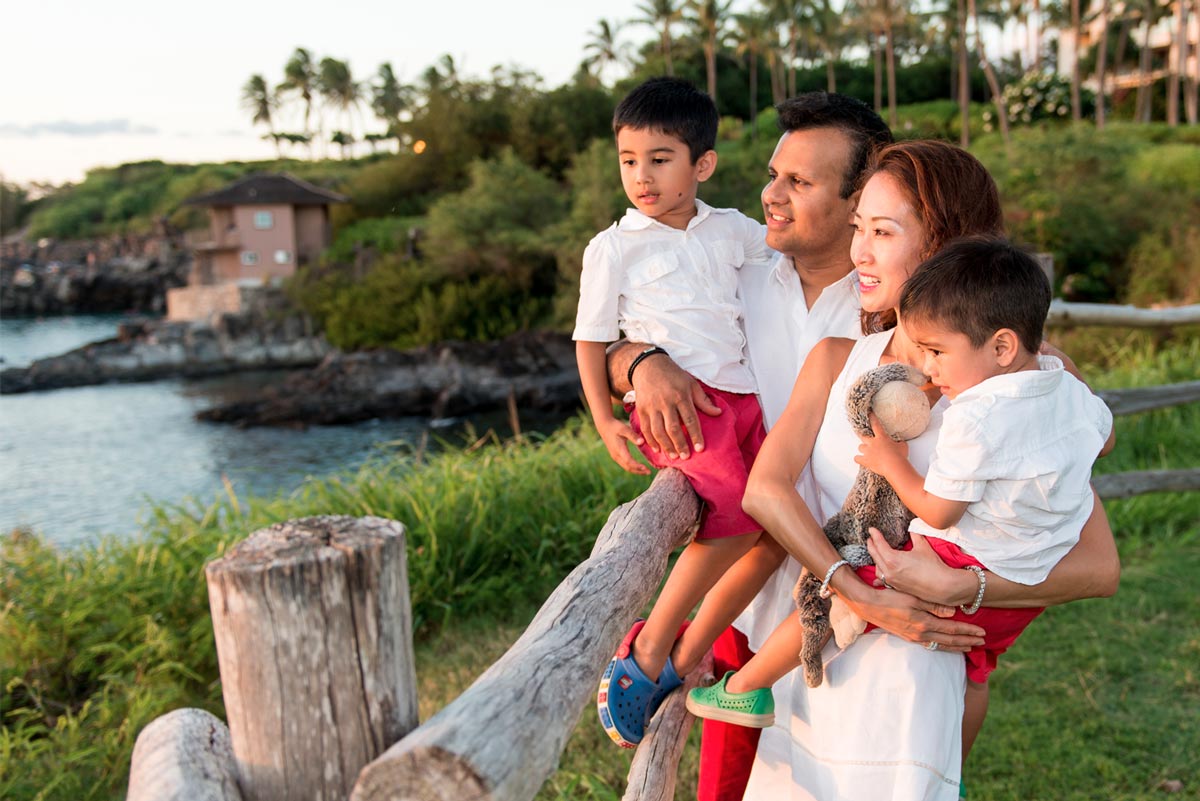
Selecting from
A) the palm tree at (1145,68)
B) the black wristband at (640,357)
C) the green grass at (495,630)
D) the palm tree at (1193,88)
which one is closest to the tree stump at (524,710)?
the black wristband at (640,357)

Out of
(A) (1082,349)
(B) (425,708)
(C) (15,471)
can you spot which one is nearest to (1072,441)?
(B) (425,708)

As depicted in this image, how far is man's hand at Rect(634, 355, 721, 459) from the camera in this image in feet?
6.88

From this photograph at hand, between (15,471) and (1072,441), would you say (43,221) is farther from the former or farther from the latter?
(1072,441)

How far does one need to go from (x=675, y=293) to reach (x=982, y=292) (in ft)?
2.81

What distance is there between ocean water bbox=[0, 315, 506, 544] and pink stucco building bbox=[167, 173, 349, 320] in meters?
5.55

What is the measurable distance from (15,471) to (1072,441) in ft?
74.3

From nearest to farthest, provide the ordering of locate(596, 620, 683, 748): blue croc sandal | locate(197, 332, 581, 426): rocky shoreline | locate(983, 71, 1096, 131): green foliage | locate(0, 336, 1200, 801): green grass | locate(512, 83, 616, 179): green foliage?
locate(596, 620, 683, 748): blue croc sandal, locate(0, 336, 1200, 801): green grass, locate(197, 332, 581, 426): rocky shoreline, locate(983, 71, 1096, 131): green foliage, locate(512, 83, 616, 179): green foliage

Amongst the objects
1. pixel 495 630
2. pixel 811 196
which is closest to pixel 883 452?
pixel 811 196

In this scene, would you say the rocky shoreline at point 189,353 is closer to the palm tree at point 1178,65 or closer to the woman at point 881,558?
the palm tree at point 1178,65

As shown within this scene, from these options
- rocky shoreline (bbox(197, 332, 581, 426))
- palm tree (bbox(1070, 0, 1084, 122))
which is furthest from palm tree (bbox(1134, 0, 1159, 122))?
rocky shoreline (bbox(197, 332, 581, 426))

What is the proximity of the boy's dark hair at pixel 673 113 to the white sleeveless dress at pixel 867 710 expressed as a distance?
725mm

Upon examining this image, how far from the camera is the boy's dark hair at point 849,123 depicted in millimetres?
2199

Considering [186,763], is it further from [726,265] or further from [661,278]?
[726,265]

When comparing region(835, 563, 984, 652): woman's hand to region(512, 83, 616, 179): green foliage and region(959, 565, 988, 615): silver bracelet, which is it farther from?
region(512, 83, 616, 179): green foliage
